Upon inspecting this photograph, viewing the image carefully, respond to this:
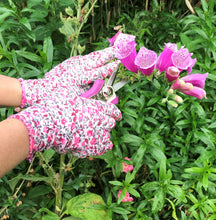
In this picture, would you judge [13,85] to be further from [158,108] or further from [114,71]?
[158,108]

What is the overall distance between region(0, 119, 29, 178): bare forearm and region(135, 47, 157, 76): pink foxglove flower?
43 centimetres

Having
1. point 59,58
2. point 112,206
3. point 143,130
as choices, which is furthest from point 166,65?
point 59,58

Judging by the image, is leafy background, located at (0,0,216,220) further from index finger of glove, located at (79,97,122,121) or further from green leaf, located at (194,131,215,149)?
index finger of glove, located at (79,97,122,121)

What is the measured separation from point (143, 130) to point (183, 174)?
0.29 m

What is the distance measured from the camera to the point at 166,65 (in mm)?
887

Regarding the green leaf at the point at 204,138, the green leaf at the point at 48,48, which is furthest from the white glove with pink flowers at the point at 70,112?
the green leaf at the point at 204,138

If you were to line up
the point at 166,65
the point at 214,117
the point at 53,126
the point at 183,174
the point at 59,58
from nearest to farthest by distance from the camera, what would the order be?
the point at 53,126, the point at 166,65, the point at 183,174, the point at 214,117, the point at 59,58

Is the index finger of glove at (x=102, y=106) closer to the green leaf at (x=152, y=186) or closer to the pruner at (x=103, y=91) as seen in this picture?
the pruner at (x=103, y=91)

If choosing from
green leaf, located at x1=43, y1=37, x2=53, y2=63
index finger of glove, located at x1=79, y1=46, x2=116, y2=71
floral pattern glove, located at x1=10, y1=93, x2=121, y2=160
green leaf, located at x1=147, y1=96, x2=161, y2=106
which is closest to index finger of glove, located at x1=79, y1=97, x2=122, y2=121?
floral pattern glove, located at x1=10, y1=93, x2=121, y2=160

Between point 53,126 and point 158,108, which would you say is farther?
point 158,108

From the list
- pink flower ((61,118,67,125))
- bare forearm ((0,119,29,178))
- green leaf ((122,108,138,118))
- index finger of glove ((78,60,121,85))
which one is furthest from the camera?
green leaf ((122,108,138,118))

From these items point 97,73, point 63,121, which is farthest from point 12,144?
point 97,73

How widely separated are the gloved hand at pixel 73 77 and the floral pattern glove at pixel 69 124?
12cm

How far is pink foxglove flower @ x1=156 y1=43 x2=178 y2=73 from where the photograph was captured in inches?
33.5
